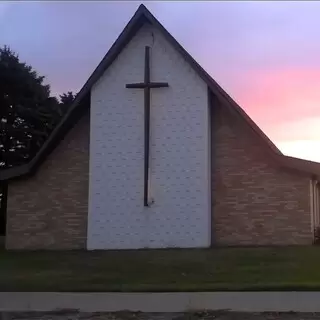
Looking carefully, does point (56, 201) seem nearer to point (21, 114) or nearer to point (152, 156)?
point (152, 156)

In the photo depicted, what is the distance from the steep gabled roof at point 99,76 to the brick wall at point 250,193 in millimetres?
518

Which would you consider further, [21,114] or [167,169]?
[21,114]

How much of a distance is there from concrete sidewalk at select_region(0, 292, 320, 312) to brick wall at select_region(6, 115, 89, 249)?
12.2 meters

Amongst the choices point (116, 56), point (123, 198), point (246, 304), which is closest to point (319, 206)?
point (123, 198)

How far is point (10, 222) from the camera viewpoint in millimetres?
25312

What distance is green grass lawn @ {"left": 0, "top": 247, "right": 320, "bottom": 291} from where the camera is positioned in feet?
45.8

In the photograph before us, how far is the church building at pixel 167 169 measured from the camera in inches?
907

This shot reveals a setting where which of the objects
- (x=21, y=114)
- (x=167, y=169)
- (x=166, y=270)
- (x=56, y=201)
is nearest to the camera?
(x=166, y=270)

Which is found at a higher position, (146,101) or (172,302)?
(146,101)

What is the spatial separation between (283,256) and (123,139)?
7721mm

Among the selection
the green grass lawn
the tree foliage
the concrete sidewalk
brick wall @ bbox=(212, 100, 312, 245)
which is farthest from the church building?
the tree foliage

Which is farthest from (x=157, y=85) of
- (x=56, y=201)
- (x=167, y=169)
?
(x=56, y=201)

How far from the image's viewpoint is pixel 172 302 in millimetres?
11688

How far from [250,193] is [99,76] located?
6.74 metres
